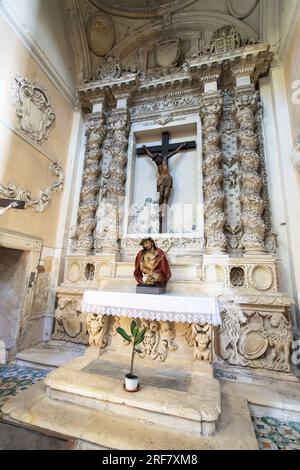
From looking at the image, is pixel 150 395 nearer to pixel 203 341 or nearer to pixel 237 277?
pixel 203 341

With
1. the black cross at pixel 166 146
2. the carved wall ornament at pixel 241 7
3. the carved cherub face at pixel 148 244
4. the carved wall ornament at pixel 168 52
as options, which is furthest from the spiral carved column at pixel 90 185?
the carved wall ornament at pixel 241 7

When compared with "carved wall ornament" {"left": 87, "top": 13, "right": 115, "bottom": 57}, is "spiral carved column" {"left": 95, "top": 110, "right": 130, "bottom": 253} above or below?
below

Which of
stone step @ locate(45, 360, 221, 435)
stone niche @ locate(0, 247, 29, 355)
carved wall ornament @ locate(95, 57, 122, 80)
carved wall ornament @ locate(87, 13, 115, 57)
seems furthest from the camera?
carved wall ornament @ locate(87, 13, 115, 57)

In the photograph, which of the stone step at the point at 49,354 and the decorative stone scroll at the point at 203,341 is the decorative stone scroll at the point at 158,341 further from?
the stone step at the point at 49,354

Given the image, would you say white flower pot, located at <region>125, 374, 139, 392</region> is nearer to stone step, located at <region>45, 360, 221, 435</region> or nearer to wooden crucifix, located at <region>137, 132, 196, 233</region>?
stone step, located at <region>45, 360, 221, 435</region>

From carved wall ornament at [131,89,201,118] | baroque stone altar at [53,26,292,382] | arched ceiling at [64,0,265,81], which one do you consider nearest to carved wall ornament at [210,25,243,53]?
baroque stone altar at [53,26,292,382]

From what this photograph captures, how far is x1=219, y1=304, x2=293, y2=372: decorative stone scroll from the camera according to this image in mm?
3582

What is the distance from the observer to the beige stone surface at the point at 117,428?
207 cm

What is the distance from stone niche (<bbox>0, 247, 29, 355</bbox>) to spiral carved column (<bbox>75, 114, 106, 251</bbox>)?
1195 millimetres

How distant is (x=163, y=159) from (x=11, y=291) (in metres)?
4.22

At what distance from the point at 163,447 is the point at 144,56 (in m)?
8.20

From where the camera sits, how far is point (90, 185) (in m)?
5.66

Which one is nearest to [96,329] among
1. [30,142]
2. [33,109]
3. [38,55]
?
[30,142]

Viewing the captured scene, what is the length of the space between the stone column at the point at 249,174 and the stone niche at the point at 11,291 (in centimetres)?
424
